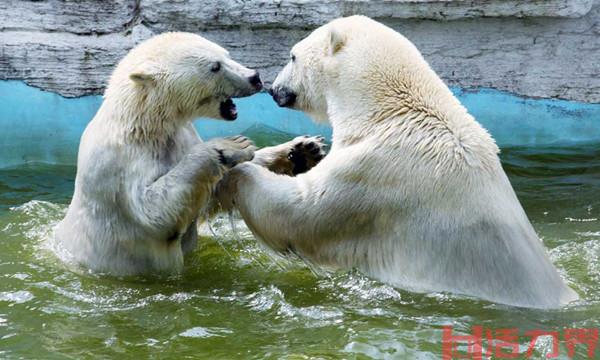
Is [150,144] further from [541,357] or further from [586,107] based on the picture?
[586,107]

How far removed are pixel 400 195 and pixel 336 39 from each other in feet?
2.81

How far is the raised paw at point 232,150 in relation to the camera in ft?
15.3

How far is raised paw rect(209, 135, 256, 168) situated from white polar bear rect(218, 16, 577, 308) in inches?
2.1

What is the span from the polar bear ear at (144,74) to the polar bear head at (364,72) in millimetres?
775

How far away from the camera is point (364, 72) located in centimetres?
454

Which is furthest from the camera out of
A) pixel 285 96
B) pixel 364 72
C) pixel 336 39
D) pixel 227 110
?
pixel 227 110

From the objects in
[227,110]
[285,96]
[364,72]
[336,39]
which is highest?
[336,39]

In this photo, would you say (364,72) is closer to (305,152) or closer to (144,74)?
(305,152)

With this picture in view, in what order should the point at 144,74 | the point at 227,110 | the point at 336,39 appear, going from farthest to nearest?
the point at 227,110, the point at 144,74, the point at 336,39

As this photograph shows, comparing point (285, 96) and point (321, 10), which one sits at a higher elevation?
point (321, 10)

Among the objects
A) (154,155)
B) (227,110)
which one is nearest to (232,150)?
(154,155)

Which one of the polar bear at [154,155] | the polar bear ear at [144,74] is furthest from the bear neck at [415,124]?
the polar bear ear at [144,74]

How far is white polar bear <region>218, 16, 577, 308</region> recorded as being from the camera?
4.29m

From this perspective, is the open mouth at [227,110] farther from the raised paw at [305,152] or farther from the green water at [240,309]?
the green water at [240,309]
